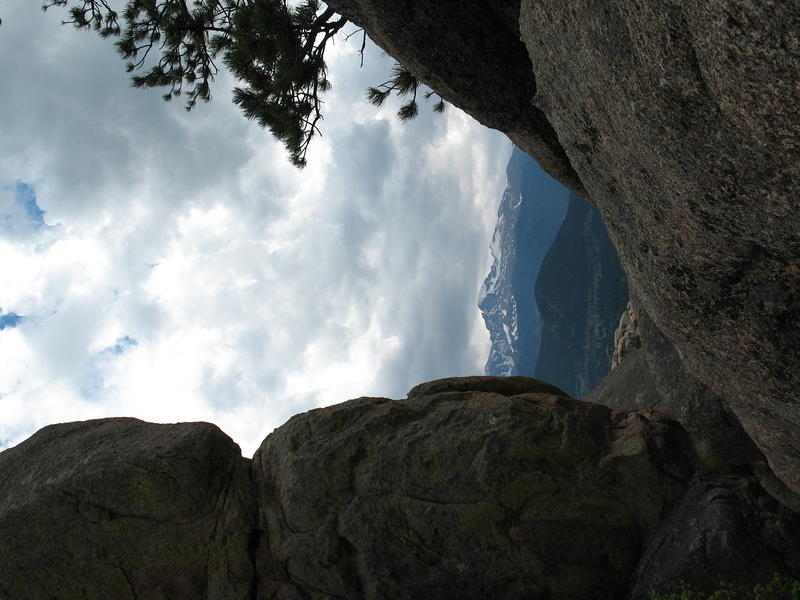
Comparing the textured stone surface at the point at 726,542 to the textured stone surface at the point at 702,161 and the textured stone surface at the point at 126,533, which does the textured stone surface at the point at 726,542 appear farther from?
the textured stone surface at the point at 126,533

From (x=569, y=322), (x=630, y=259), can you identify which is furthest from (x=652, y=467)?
(x=569, y=322)

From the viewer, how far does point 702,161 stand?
451 cm

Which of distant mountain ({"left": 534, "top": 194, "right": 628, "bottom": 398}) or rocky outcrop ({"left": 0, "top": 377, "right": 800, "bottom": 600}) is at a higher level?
distant mountain ({"left": 534, "top": 194, "right": 628, "bottom": 398})

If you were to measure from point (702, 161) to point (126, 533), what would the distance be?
11.1 meters

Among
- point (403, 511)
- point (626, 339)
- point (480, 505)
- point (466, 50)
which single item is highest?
point (466, 50)

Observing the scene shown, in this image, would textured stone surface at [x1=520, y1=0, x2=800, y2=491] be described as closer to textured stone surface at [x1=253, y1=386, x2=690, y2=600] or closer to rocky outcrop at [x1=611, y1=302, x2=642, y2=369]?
textured stone surface at [x1=253, y1=386, x2=690, y2=600]

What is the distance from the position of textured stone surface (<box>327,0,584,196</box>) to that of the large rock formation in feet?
11.2

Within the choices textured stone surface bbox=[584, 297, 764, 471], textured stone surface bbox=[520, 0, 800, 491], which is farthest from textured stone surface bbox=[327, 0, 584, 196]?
textured stone surface bbox=[584, 297, 764, 471]

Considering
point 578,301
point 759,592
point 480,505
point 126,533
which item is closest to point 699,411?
point 759,592

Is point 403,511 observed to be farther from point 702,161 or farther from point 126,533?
point 702,161

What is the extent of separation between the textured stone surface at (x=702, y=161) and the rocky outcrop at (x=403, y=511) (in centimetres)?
222

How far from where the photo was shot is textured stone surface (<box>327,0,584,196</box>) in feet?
29.7

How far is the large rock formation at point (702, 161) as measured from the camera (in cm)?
365

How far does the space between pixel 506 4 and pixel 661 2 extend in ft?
20.9
